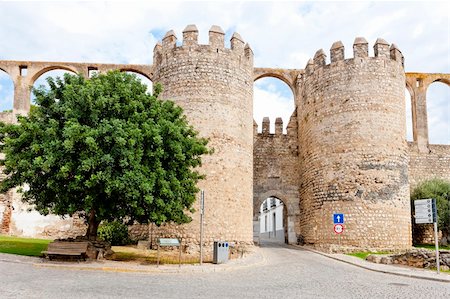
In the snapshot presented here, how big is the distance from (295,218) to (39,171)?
14255 mm

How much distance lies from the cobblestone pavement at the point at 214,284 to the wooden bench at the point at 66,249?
96cm

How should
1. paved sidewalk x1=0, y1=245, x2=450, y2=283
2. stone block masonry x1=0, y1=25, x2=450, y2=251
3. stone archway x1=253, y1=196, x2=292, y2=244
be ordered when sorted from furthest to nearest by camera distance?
stone archway x1=253, y1=196, x2=292, y2=244, stone block masonry x1=0, y1=25, x2=450, y2=251, paved sidewalk x1=0, y1=245, x2=450, y2=283

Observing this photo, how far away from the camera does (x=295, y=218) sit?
2373 centimetres

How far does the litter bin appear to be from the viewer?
13627mm

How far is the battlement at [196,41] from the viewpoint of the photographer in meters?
19.6

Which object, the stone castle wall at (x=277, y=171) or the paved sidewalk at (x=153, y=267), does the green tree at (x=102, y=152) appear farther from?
the stone castle wall at (x=277, y=171)

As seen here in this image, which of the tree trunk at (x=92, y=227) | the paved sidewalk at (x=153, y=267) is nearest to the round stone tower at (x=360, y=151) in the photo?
the paved sidewalk at (x=153, y=267)

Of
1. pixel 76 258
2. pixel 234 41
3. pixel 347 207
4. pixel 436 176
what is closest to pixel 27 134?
pixel 76 258

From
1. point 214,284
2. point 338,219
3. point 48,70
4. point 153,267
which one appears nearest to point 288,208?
point 338,219

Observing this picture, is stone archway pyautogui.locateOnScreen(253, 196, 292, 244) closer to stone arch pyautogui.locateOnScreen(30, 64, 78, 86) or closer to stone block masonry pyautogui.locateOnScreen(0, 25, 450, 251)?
stone block masonry pyautogui.locateOnScreen(0, 25, 450, 251)

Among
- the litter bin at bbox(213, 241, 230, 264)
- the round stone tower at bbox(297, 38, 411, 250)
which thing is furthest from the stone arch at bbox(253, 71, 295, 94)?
the litter bin at bbox(213, 241, 230, 264)

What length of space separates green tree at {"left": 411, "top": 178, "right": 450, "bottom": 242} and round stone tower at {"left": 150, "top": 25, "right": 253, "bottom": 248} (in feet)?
32.4

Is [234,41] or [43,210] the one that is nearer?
[43,210]

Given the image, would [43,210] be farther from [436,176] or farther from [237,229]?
[436,176]
